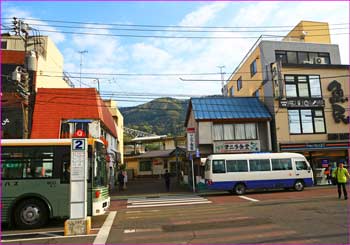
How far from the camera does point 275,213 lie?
1221cm

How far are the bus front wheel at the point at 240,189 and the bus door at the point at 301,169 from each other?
3886 millimetres

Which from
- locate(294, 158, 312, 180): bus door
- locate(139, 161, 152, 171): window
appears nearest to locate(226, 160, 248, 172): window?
locate(294, 158, 312, 180): bus door

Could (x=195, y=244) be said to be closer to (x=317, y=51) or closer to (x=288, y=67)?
(x=288, y=67)

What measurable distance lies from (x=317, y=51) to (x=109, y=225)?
28.7m

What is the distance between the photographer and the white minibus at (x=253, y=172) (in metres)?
21.9

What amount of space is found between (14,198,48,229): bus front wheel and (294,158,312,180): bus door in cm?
1704

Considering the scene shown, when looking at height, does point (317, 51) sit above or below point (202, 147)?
above

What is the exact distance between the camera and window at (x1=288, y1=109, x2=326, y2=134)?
2800 centimetres

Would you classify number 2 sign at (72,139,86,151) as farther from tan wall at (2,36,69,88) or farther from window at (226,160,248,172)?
tan wall at (2,36,69,88)

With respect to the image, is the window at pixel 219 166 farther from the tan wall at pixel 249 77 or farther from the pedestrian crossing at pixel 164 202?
the tan wall at pixel 249 77

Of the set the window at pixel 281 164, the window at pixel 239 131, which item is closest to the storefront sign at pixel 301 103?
the window at pixel 239 131

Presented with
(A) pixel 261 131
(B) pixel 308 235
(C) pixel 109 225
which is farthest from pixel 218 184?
(B) pixel 308 235

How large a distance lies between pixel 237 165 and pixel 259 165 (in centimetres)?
152

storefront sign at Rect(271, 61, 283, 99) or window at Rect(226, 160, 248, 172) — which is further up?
storefront sign at Rect(271, 61, 283, 99)
